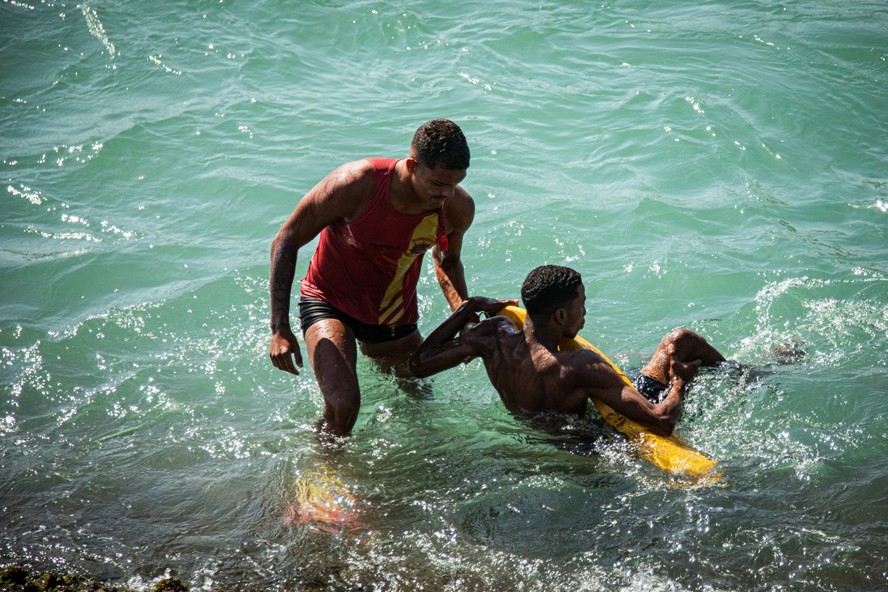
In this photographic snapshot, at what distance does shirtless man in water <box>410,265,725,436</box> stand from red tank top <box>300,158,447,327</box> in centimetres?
43

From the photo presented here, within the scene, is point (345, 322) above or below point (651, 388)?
above

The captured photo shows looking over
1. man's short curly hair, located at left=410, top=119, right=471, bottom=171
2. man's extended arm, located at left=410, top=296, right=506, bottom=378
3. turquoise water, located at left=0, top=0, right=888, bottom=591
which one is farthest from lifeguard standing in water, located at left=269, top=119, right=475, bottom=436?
turquoise water, located at left=0, top=0, right=888, bottom=591

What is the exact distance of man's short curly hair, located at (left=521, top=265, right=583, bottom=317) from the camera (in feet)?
15.8

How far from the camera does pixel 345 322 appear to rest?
17.7ft

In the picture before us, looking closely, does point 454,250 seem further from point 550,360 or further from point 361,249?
point 550,360

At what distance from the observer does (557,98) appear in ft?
36.5

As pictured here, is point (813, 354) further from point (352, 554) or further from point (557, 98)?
point (557, 98)

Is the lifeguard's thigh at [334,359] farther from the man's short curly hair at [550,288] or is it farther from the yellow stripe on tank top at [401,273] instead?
the man's short curly hair at [550,288]

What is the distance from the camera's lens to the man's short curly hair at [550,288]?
480 centimetres

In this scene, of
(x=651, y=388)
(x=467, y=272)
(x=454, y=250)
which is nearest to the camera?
(x=651, y=388)

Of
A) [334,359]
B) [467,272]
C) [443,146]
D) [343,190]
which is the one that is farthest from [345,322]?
[467,272]

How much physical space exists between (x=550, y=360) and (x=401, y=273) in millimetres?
1138

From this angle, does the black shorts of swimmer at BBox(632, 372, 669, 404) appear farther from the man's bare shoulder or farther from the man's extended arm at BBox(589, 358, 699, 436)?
the man's bare shoulder

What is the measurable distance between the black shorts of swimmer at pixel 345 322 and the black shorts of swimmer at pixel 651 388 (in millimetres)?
1583
